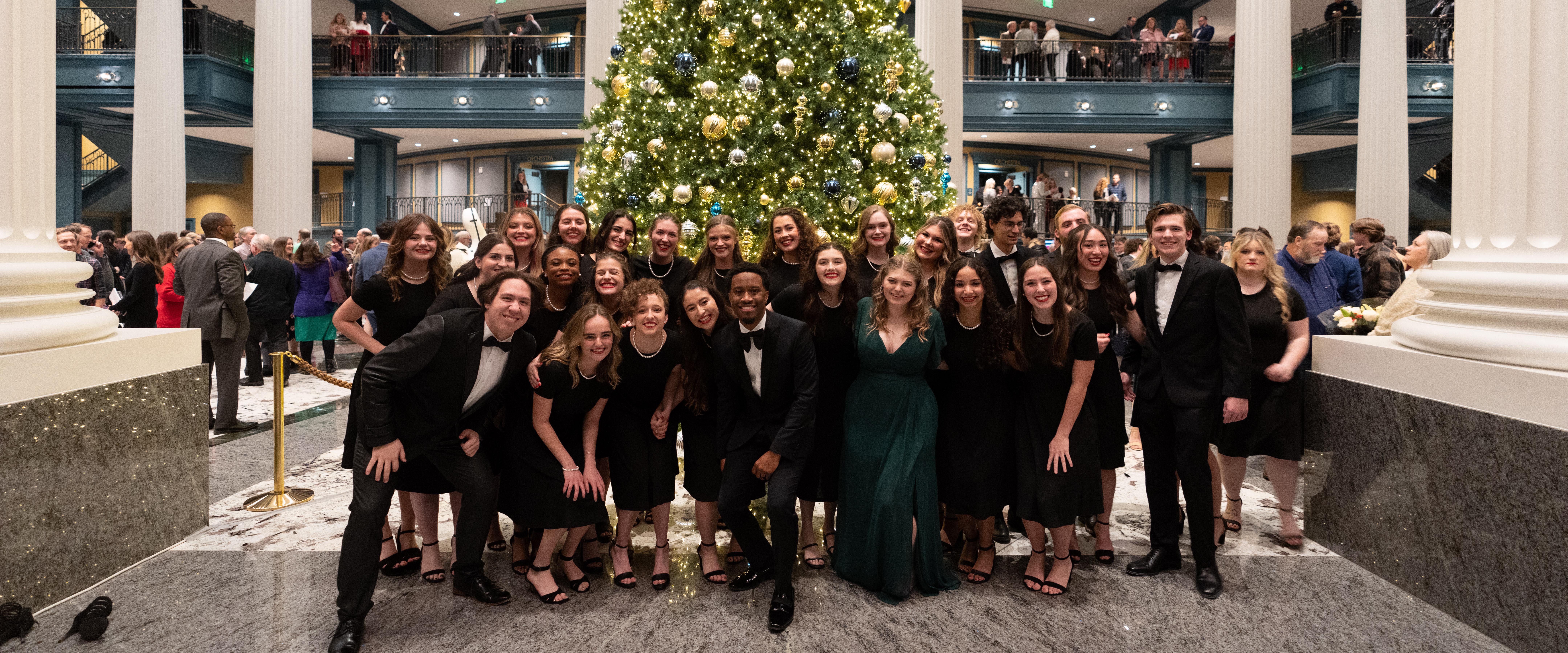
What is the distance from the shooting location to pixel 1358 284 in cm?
659

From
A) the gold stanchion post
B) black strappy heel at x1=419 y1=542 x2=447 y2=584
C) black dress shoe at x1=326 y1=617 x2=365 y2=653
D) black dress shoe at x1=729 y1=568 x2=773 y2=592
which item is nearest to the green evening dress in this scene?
black dress shoe at x1=729 y1=568 x2=773 y2=592

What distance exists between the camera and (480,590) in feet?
11.2

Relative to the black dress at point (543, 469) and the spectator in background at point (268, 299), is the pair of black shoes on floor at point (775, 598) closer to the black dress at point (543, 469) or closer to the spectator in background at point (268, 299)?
the black dress at point (543, 469)

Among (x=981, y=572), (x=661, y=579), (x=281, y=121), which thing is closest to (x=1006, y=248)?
(x=981, y=572)

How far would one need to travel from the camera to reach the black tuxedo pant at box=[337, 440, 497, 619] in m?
2.99

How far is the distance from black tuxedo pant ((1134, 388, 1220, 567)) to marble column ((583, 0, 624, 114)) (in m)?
8.62

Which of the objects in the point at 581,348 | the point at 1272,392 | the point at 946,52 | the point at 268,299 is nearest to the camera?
the point at 581,348

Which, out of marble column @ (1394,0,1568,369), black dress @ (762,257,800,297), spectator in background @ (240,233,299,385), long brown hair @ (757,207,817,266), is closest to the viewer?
marble column @ (1394,0,1568,369)

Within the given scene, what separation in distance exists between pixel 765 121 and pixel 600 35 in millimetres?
6149

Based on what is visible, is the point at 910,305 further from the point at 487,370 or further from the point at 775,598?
the point at 487,370

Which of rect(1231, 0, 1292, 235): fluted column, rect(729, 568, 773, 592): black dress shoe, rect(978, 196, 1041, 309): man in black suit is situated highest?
rect(1231, 0, 1292, 235): fluted column

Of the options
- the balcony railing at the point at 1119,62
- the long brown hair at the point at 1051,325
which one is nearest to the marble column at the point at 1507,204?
the long brown hair at the point at 1051,325

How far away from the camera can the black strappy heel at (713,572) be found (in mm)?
3662

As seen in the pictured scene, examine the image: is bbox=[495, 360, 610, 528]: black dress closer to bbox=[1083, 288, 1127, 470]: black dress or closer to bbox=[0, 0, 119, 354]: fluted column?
bbox=[0, 0, 119, 354]: fluted column
